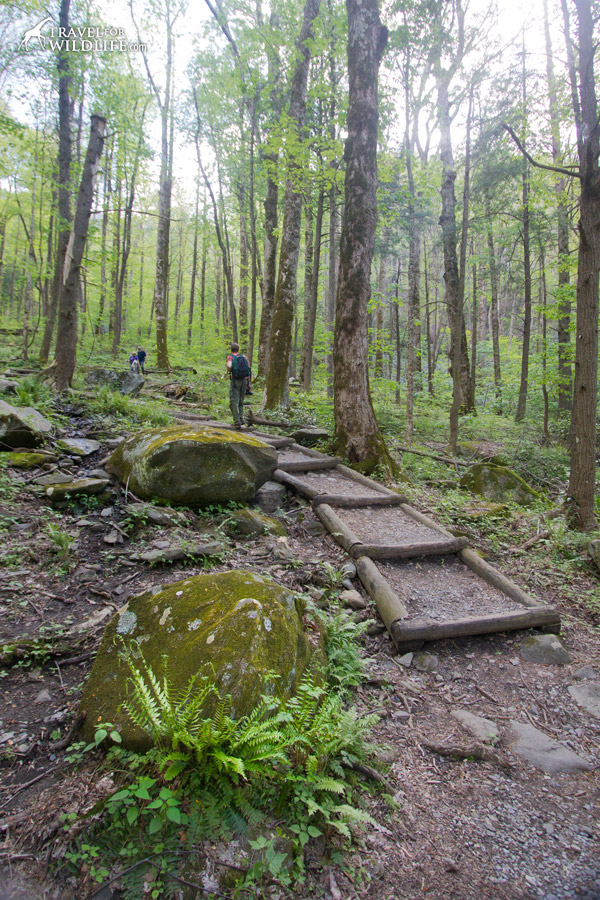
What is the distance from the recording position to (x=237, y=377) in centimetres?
968

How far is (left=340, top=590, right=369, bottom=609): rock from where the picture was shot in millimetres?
4312

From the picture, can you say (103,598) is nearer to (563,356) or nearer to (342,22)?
(563,356)

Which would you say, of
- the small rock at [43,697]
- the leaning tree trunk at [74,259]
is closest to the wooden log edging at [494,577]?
the small rock at [43,697]

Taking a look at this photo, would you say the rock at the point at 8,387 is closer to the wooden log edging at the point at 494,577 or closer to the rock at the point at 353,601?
the rock at the point at 353,601

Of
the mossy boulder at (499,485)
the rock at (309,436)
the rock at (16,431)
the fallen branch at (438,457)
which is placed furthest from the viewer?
the fallen branch at (438,457)

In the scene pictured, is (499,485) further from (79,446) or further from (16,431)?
(16,431)

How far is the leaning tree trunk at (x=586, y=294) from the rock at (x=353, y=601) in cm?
423

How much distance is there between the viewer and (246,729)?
6.54 ft

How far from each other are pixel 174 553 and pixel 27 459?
3.05m

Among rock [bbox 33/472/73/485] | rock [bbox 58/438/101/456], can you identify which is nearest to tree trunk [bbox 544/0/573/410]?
rock [bbox 58/438/101/456]

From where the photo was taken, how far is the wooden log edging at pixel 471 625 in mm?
3848

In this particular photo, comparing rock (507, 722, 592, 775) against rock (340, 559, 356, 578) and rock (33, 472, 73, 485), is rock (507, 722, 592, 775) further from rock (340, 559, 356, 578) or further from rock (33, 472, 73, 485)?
rock (33, 472, 73, 485)

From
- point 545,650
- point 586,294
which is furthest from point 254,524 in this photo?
point 586,294

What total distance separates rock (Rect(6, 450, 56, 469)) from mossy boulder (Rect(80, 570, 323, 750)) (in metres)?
3.92
